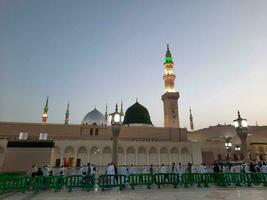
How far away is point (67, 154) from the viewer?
34.5 m

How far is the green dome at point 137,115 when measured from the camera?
48031mm

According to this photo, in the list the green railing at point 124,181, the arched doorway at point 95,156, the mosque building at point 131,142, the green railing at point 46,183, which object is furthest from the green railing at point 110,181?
the arched doorway at point 95,156

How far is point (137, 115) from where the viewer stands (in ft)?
160

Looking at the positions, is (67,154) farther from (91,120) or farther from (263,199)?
(263,199)

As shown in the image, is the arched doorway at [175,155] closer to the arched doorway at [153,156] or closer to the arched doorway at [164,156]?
the arched doorway at [164,156]

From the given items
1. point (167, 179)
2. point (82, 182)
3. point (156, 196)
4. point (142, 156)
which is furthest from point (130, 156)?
point (156, 196)

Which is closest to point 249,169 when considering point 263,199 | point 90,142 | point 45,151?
point 263,199

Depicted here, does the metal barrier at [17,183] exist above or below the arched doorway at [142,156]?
below

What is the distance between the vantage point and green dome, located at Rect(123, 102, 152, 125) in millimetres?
48031

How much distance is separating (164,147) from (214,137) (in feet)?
68.1

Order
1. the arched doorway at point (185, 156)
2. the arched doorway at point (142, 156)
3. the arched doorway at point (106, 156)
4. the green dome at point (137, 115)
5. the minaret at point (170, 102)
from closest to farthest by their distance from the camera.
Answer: the arched doorway at point (106, 156)
the arched doorway at point (142, 156)
the arched doorway at point (185, 156)
the minaret at point (170, 102)
the green dome at point (137, 115)

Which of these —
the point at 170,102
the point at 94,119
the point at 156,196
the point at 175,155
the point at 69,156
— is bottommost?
the point at 156,196

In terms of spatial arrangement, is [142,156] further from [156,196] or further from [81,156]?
[156,196]

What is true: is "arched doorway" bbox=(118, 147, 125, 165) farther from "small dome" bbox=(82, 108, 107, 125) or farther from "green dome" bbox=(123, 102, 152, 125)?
"small dome" bbox=(82, 108, 107, 125)
